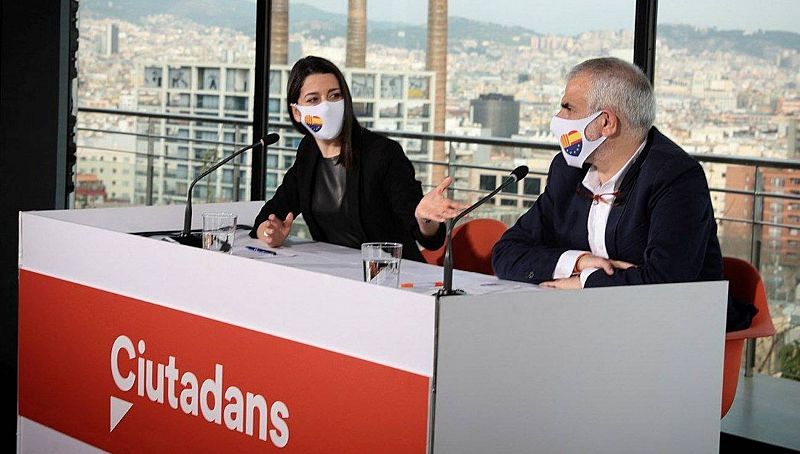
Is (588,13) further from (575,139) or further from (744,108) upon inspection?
(575,139)

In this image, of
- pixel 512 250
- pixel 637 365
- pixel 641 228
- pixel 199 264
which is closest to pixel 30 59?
pixel 199 264

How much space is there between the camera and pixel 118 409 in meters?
3.19

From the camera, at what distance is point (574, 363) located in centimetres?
244

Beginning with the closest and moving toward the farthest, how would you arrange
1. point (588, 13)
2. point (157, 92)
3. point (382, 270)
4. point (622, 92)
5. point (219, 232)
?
point (382, 270) < point (622, 92) < point (219, 232) < point (588, 13) < point (157, 92)

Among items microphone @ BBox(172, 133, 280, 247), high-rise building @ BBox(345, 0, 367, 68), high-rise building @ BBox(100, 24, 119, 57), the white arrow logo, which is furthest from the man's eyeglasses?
high-rise building @ BBox(100, 24, 119, 57)

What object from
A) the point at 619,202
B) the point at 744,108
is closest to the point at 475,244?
the point at 619,202

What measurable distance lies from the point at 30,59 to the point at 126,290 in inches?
78.6

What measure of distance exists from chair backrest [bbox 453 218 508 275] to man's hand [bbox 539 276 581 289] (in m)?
0.88

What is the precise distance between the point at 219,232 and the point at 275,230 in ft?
0.86

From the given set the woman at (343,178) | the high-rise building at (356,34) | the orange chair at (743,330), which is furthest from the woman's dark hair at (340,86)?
the high-rise building at (356,34)

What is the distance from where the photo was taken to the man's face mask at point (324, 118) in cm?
367

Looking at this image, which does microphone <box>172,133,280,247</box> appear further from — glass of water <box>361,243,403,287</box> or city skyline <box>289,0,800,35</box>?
city skyline <box>289,0,800,35</box>

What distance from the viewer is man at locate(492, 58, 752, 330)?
2.83m

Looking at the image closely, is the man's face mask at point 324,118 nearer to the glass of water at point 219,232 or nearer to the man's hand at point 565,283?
the glass of water at point 219,232
